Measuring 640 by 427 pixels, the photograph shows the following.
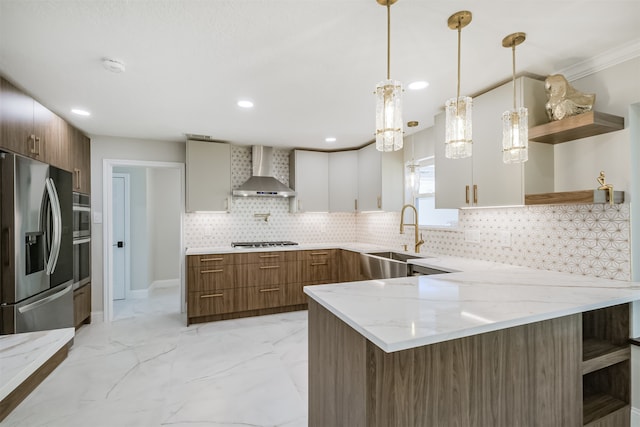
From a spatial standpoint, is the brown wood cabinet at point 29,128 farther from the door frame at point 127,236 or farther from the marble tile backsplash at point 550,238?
the marble tile backsplash at point 550,238

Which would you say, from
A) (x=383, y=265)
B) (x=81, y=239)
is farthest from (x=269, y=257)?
(x=81, y=239)

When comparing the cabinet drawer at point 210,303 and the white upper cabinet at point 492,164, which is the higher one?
the white upper cabinet at point 492,164

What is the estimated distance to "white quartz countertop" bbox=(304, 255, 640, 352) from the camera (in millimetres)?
1062

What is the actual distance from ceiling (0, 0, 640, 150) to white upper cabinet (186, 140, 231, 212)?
1068mm

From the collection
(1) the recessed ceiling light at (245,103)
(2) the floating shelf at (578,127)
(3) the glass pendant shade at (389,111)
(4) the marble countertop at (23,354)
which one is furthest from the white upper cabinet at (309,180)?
(4) the marble countertop at (23,354)

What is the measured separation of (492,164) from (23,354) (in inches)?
107

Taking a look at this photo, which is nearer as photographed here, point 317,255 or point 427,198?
point 427,198

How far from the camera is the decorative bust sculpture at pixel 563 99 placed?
6.20ft

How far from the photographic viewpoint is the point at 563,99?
6.32 feet

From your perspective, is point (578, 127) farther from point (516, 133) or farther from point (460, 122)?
point (460, 122)

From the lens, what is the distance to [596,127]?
1787 mm

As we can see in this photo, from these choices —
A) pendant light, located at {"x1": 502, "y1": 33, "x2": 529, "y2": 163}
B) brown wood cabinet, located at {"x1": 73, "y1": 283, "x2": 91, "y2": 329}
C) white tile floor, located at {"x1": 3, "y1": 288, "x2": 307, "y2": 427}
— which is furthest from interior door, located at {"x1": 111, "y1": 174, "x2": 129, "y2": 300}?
pendant light, located at {"x1": 502, "y1": 33, "x2": 529, "y2": 163}

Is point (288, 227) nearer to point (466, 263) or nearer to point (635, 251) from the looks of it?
point (466, 263)

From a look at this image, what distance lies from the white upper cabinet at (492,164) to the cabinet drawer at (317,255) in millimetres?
1906
